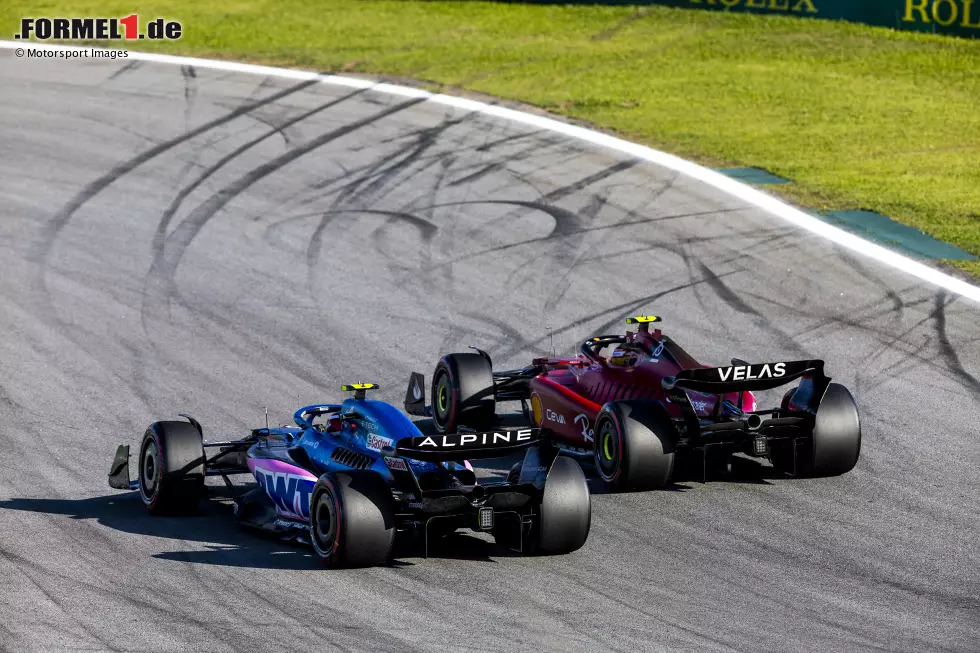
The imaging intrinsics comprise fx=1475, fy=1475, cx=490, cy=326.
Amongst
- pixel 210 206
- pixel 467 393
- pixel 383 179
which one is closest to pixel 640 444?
pixel 467 393

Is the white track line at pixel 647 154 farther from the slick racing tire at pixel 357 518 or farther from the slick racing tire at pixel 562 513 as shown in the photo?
the slick racing tire at pixel 357 518

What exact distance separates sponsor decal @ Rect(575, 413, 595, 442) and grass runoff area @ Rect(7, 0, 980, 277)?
852 cm

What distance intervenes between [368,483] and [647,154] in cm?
1411

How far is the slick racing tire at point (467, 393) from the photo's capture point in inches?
527

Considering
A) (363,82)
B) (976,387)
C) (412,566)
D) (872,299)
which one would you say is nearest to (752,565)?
(412,566)

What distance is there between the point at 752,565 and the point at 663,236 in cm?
962

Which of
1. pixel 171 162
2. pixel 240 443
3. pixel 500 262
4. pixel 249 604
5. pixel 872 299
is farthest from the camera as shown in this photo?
pixel 171 162

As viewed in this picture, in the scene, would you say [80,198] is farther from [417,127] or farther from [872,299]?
[872,299]

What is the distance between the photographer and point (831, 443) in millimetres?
12133

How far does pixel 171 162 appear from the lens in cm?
2289

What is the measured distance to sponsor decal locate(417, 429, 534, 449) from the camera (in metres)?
10.0
